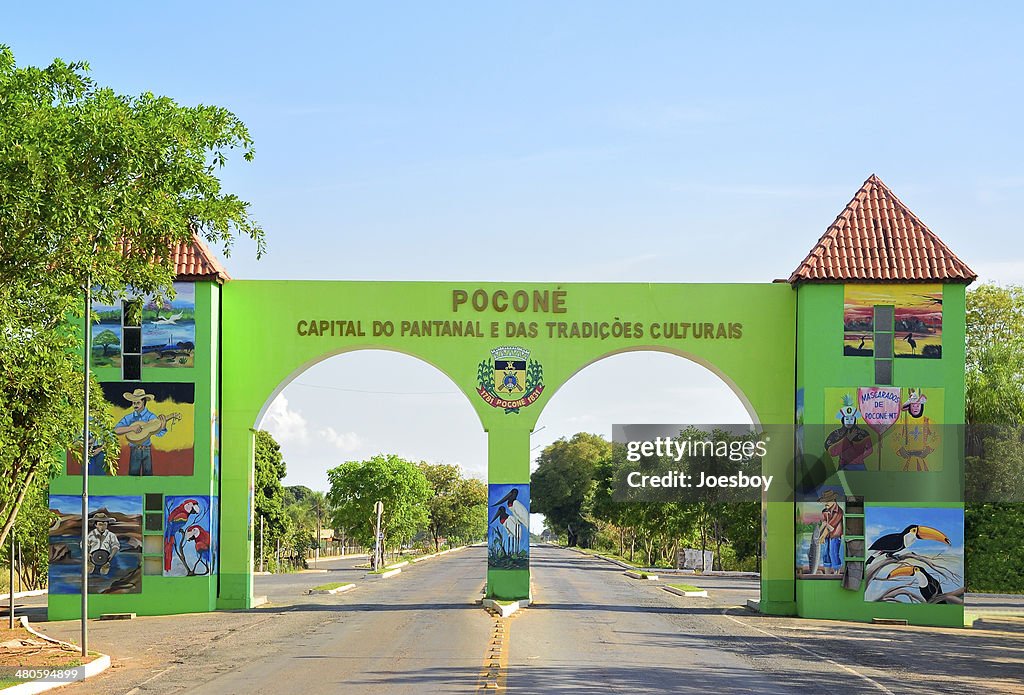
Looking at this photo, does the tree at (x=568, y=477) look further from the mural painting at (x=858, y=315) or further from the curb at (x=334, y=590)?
the mural painting at (x=858, y=315)

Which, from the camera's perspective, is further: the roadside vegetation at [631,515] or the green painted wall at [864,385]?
the roadside vegetation at [631,515]

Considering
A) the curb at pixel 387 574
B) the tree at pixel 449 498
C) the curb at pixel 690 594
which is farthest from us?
the tree at pixel 449 498

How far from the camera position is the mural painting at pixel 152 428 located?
26344 millimetres

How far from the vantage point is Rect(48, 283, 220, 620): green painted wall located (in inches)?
1027

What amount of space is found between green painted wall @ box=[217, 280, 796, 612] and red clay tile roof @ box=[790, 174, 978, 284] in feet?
3.81

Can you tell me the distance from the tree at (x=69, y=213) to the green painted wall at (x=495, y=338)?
7.77m

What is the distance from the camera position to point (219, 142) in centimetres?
1855

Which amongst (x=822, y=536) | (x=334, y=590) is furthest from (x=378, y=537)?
(x=822, y=536)

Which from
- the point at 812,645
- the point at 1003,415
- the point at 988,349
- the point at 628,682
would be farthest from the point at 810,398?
the point at 988,349

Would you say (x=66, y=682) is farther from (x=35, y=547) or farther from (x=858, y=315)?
(x=35, y=547)

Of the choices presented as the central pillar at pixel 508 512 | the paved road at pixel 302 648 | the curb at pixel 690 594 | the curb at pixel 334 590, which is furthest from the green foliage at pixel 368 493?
the central pillar at pixel 508 512

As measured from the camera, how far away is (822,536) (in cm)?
2633

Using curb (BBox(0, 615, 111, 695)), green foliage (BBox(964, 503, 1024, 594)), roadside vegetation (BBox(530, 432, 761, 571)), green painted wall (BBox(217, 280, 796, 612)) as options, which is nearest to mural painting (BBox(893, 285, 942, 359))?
green painted wall (BBox(217, 280, 796, 612))

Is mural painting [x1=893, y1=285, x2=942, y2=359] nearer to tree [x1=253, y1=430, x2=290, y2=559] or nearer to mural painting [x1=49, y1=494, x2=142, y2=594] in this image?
mural painting [x1=49, y1=494, x2=142, y2=594]
